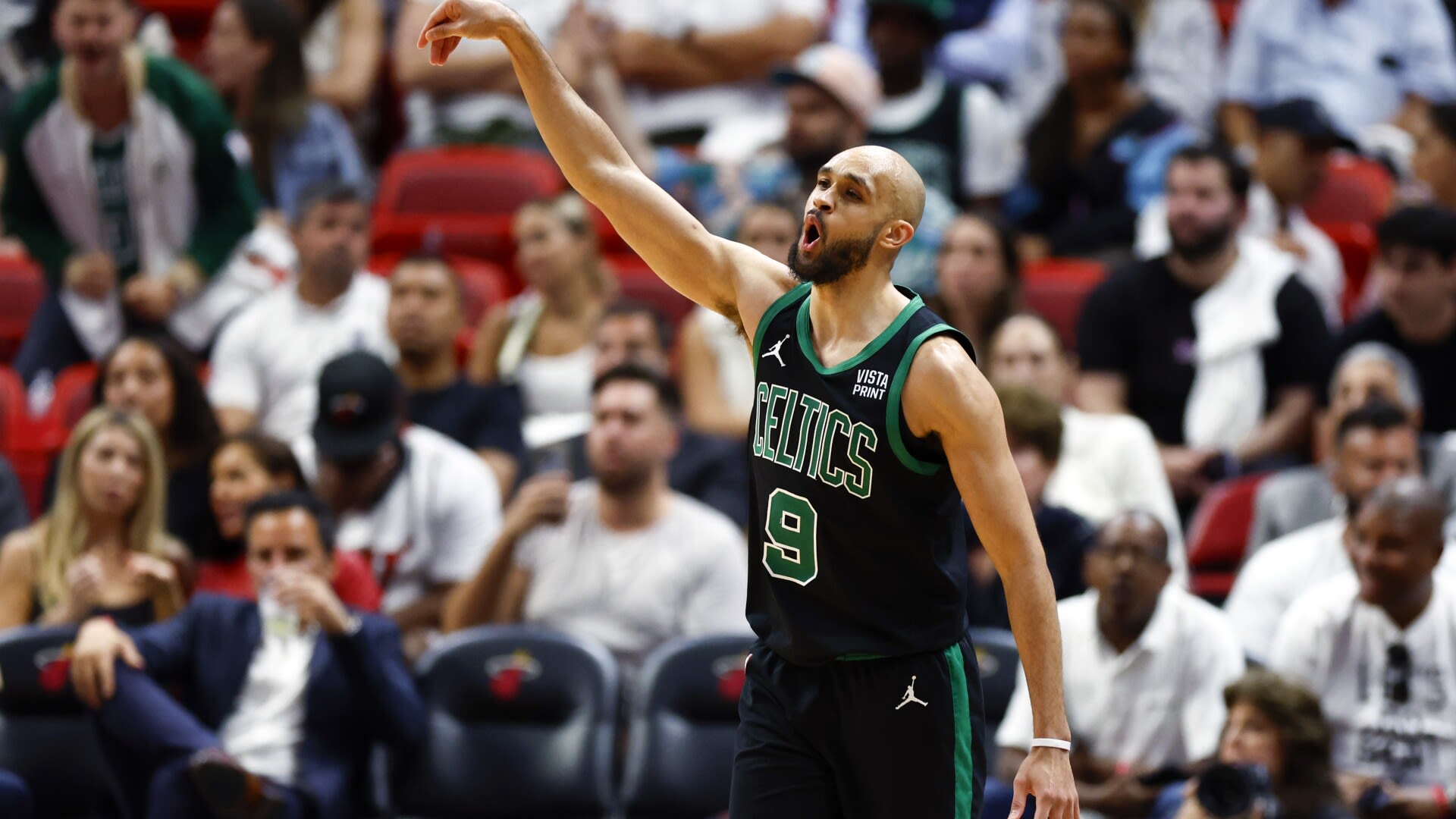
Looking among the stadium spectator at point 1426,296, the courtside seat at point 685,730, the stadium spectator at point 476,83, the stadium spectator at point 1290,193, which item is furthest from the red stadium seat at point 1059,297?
the courtside seat at point 685,730

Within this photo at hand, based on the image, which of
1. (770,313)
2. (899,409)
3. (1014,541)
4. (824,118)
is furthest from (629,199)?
(824,118)

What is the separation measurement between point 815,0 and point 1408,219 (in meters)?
3.57

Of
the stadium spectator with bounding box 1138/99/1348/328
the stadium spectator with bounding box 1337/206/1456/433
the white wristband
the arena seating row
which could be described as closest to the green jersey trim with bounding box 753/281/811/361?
the white wristband

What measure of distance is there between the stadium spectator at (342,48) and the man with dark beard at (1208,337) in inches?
158

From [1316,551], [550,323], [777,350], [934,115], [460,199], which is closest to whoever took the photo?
[777,350]

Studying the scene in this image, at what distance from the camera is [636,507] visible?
6.20m

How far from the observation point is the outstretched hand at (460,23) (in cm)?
352

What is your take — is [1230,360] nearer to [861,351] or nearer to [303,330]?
[303,330]

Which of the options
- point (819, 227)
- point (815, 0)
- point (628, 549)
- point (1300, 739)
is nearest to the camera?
point (819, 227)

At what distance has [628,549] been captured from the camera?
6133 millimetres

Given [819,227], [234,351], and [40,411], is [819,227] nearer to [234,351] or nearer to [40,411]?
[234,351]

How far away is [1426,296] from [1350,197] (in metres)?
2.07

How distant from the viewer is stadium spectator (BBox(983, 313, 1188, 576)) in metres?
6.40

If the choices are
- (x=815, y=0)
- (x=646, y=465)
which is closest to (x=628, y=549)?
(x=646, y=465)
